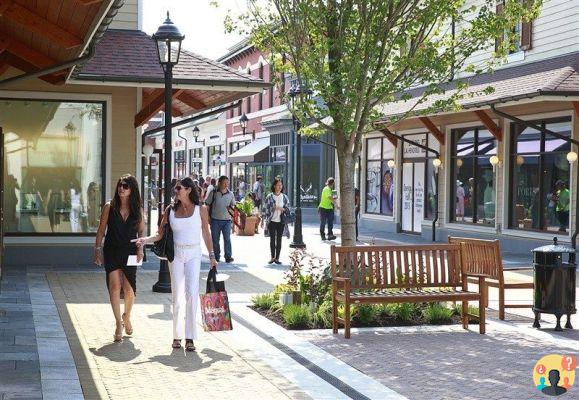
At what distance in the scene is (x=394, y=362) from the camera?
9.20m

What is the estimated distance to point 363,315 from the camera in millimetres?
11406

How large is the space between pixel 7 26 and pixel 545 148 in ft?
46.6

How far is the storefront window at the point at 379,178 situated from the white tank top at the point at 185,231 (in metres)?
23.5

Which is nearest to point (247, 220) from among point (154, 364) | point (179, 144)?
point (154, 364)

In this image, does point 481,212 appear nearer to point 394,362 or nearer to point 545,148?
point 545,148

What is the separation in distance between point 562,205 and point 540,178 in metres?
1.13

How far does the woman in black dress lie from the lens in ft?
33.7

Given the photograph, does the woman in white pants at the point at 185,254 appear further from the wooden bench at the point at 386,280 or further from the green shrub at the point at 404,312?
the green shrub at the point at 404,312

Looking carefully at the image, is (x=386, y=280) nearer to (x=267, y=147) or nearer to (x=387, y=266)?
(x=387, y=266)

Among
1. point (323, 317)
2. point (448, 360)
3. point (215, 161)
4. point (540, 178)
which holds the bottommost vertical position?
point (448, 360)

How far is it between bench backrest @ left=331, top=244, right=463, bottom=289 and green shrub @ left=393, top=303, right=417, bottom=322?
36 centimetres

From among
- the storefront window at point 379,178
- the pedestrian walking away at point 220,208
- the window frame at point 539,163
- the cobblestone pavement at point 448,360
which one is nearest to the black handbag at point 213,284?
the cobblestone pavement at point 448,360

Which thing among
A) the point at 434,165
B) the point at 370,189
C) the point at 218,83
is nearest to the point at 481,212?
the point at 434,165

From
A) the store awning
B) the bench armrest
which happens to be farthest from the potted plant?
the store awning
